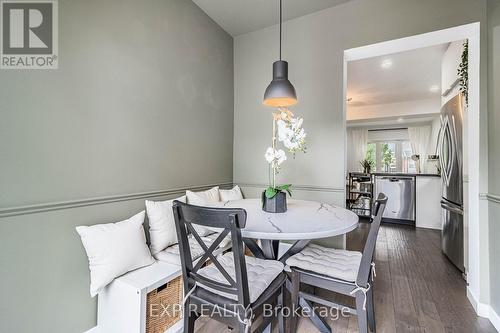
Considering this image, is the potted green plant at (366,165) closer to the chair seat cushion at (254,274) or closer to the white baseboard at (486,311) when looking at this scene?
the white baseboard at (486,311)

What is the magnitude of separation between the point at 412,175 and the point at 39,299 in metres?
5.65

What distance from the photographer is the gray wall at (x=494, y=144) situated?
1.70 m

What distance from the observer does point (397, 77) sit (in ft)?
12.9

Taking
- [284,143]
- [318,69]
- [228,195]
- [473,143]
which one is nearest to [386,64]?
[318,69]

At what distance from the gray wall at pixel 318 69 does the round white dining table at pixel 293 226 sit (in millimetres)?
891

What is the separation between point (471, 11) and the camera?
191 cm

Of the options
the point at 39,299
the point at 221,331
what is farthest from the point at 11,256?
the point at 221,331

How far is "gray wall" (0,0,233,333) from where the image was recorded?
3.97 feet

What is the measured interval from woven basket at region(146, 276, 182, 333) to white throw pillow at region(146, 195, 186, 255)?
1.04ft

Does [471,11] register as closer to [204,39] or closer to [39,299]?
[204,39]

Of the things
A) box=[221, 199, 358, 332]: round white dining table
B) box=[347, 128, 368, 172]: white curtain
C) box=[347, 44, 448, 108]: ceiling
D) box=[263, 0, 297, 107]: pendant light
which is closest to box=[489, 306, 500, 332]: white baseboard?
box=[221, 199, 358, 332]: round white dining table

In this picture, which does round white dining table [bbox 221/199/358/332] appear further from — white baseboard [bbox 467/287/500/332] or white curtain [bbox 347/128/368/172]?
Answer: white curtain [bbox 347/128/368/172]

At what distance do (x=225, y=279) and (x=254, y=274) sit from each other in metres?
0.18

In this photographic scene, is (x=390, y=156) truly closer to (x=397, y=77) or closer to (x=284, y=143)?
(x=397, y=77)
